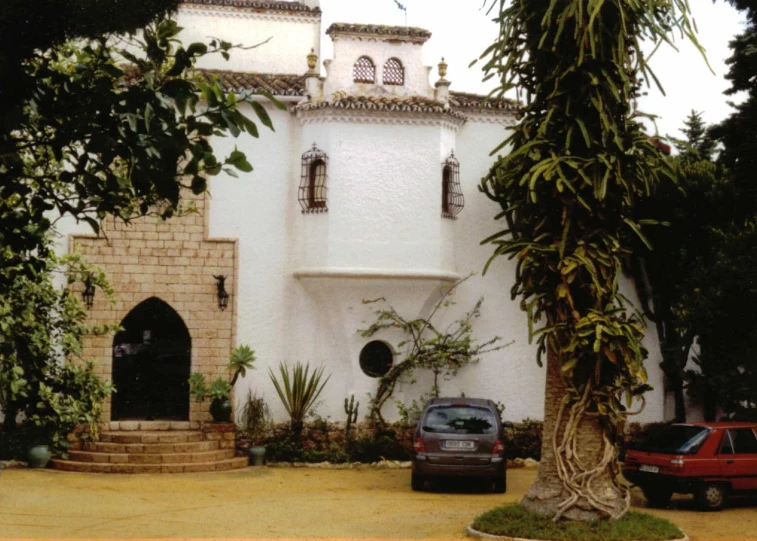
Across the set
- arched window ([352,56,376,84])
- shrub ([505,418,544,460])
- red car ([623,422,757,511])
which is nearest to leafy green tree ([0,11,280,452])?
red car ([623,422,757,511])

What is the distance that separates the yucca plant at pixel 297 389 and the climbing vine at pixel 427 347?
1.21 meters

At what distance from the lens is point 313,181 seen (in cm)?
2206

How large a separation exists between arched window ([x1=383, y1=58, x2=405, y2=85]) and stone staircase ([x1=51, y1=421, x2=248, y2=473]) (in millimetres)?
7713

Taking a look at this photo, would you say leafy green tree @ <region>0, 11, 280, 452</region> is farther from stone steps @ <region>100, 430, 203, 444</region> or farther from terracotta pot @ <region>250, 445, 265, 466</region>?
terracotta pot @ <region>250, 445, 265, 466</region>

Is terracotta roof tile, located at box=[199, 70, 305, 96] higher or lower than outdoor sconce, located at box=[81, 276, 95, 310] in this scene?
higher

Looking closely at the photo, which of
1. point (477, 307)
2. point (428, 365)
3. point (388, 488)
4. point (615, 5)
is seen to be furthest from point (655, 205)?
point (615, 5)

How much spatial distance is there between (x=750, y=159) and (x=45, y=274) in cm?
1252

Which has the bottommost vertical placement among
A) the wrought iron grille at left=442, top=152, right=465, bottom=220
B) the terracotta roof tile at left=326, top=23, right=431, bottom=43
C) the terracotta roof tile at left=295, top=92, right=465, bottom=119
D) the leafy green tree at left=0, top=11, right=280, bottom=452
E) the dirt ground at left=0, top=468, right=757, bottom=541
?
the dirt ground at left=0, top=468, right=757, bottom=541

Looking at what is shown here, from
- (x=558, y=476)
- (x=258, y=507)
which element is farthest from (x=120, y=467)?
(x=558, y=476)

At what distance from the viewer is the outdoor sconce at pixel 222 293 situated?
71.4 feet

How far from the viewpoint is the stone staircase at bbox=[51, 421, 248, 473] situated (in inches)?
778

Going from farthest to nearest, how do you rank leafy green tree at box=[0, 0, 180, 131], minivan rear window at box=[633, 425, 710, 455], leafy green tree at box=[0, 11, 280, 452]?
minivan rear window at box=[633, 425, 710, 455], leafy green tree at box=[0, 11, 280, 452], leafy green tree at box=[0, 0, 180, 131]

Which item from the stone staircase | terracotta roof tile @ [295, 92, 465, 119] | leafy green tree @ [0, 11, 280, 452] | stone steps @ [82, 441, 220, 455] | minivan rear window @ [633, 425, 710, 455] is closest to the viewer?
leafy green tree @ [0, 11, 280, 452]

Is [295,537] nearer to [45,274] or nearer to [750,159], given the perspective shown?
[45,274]
